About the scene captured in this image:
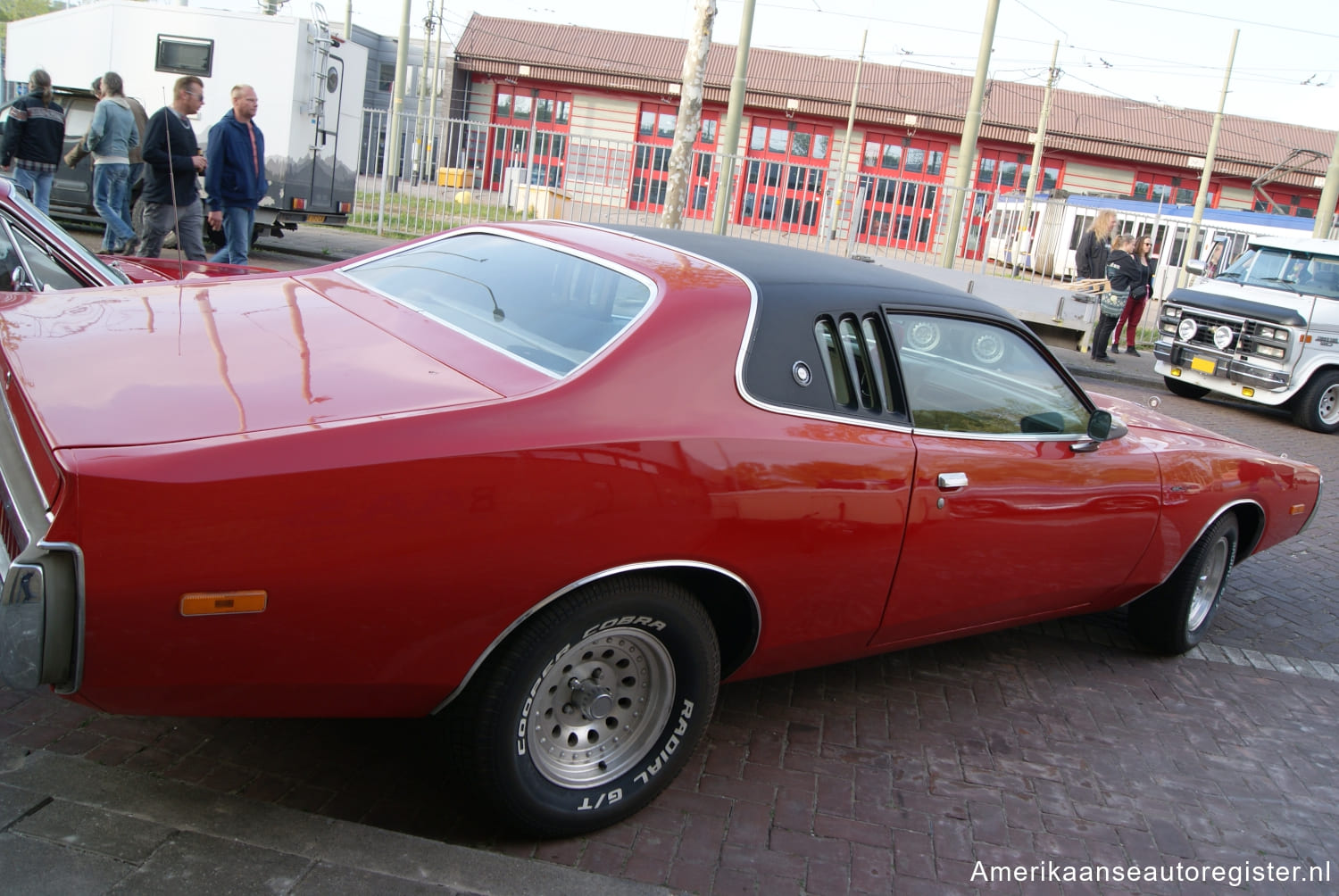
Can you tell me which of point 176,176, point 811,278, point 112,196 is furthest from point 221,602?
point 112,196

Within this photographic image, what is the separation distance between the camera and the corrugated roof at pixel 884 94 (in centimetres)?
3425

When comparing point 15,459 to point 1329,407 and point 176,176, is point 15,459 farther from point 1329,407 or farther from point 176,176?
point 1329,407

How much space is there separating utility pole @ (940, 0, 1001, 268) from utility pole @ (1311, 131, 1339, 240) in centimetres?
616

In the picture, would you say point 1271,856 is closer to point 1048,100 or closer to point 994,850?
point 994,850

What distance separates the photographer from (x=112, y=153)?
34.8 feet

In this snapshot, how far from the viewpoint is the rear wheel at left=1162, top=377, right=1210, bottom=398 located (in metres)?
13.5

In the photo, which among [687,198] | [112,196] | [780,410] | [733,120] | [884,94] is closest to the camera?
[780,410]

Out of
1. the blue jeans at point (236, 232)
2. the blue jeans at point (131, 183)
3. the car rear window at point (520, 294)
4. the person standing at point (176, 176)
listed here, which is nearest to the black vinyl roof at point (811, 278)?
the car rear window at point (520, 294)

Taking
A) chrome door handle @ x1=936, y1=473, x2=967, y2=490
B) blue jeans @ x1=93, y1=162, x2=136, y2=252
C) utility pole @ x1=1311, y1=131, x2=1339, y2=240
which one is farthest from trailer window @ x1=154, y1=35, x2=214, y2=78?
utility pole @ x1=1311, y1=131, x2=1339, y2=240

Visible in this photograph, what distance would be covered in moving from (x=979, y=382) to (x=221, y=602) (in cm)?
265

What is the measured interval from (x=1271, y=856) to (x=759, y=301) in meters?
2.27

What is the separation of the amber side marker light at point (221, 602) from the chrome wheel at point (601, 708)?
76cm

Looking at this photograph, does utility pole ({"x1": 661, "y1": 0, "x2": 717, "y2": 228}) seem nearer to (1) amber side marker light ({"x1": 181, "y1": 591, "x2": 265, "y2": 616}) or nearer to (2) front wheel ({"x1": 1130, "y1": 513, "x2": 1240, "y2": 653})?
(2) front wheel ({"x1": 1130, "y1": 513, "x2": 1240, "y2": 653})

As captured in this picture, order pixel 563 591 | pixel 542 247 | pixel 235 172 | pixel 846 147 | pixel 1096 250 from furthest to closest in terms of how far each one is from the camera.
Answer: pixel 846 147 → pixel 1096 250 → pixel 235 172 → pixel 542 247 → pixel 563 591
